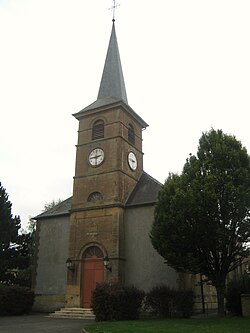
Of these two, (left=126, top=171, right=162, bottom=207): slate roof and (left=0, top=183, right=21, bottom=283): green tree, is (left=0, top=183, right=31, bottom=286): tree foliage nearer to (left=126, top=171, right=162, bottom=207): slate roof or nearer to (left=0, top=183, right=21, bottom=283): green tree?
(left=0, top=183, right=21, bottom=283): green tree

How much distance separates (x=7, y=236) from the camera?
27531mm

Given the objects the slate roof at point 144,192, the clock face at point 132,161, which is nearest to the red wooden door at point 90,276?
the slate roof at point 144,192

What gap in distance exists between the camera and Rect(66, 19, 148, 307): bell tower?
22234mm

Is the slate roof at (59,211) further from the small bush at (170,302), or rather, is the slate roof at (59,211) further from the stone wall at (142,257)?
the small bush at (170,302)

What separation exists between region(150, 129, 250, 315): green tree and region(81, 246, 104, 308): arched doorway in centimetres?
642

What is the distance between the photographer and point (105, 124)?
2603cm

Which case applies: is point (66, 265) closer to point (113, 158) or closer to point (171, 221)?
point (113, 158)

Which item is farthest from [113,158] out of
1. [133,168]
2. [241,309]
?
[241,309]

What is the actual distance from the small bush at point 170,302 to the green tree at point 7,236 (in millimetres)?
13938

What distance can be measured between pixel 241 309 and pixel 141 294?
5012 millimetres

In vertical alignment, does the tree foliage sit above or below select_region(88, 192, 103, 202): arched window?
below

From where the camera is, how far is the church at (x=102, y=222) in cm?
2183

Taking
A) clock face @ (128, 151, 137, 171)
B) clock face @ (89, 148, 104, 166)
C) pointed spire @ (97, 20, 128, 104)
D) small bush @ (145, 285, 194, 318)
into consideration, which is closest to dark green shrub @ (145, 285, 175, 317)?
small bush @ (145, 285, 194, 318)

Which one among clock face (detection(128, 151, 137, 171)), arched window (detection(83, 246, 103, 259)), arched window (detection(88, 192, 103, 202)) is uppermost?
clock face (detection(128, 151, 137, 171))
